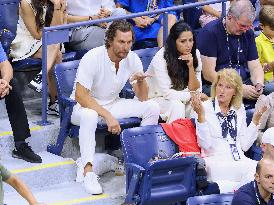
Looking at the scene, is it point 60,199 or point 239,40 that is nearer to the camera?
point 60,199

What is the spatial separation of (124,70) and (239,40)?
1.31m

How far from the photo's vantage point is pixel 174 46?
9148 mm

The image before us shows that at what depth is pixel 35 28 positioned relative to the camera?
31.6 feet

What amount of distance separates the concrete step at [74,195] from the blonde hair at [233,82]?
116 centimetres

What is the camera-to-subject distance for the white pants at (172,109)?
895 cm

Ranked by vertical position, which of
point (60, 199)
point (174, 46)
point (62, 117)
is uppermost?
point (174, 46)

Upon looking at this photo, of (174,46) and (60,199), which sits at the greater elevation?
(174,46)

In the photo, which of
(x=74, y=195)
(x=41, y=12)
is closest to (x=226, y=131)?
(x=74, y=195)

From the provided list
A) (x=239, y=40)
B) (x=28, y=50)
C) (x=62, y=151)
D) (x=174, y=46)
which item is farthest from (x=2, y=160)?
(x=239, y=40)

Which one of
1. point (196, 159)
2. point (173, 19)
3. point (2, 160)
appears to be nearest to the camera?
point (196, 159)

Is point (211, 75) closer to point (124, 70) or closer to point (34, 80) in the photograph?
point (124, 70)

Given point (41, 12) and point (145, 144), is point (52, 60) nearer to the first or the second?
point (41, 12)

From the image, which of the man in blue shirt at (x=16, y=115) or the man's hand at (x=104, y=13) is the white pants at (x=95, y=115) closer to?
the man in blue shirt at (x=16, y=115)

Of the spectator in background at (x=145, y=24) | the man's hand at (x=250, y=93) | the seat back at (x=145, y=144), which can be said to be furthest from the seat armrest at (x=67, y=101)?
the man's hand at (x=250, y=93)
